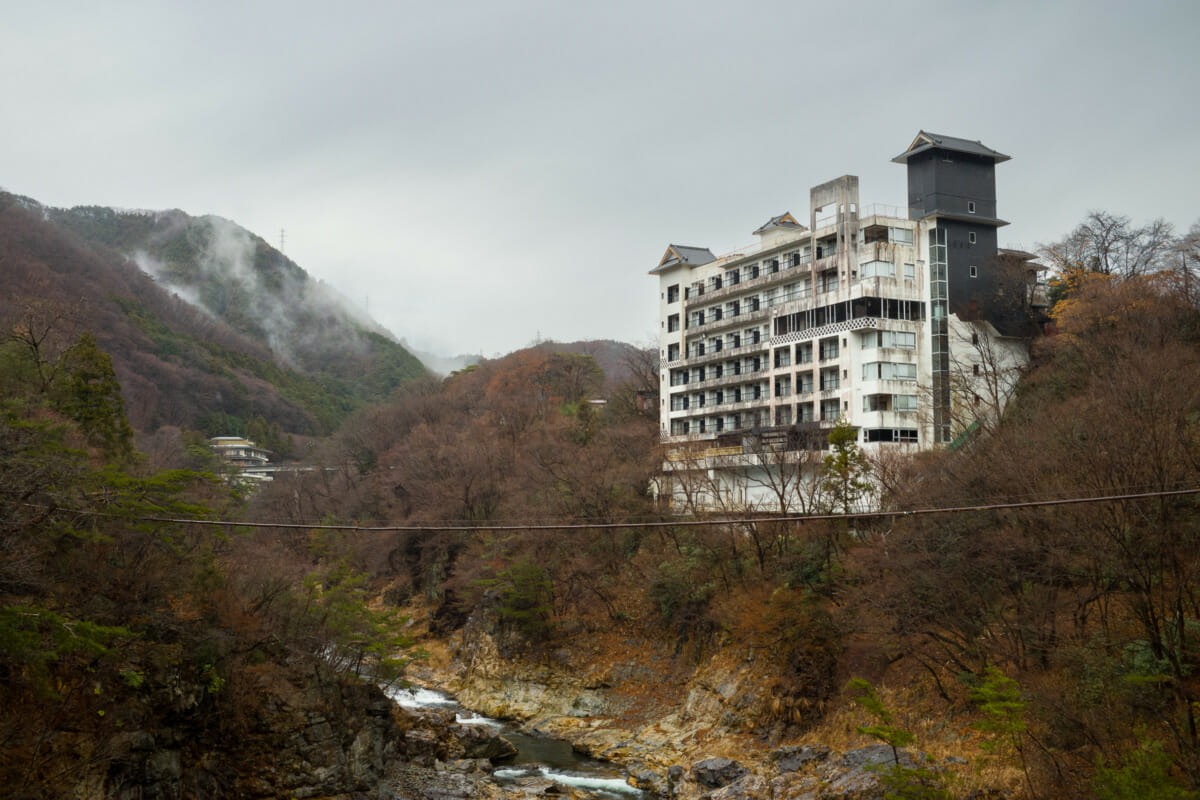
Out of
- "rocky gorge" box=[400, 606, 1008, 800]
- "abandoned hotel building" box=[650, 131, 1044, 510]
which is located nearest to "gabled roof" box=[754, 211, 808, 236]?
"abandoned hotel building" box=[650, 131, 1044, 510]

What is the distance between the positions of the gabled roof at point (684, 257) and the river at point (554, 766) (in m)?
32.5

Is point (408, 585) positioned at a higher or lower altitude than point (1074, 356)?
lower

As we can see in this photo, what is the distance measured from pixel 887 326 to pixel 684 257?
17402 mm

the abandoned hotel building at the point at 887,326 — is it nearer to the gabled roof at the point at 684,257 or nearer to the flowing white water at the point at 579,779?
the gabled roof at the point at 684,257

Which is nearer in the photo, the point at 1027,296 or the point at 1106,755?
the point at 1106,755

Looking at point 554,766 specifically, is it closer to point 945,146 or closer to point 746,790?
point 746,790

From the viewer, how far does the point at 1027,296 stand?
50.1 meters

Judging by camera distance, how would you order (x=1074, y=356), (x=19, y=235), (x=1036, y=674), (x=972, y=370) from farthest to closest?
(x=19, y=235) < (x=972, y=370) < (x=1074, y=356) < (x=1036, y=674)

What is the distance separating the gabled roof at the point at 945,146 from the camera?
161 ft

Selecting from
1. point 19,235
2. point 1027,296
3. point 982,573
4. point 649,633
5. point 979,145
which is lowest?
point 649,633

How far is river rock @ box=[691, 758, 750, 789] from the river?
84.0 inches

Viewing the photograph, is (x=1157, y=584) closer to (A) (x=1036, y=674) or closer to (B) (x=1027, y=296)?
(A) (x=1036, y=674)

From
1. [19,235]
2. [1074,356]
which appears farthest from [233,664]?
[19,235]

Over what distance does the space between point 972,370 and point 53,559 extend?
41.9m
